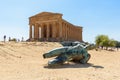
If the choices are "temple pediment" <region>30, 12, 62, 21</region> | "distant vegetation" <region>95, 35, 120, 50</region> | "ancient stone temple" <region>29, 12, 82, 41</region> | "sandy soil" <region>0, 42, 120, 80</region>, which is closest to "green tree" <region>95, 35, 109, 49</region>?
"distant vegetation" <region>95, 35, 120, 50</region>

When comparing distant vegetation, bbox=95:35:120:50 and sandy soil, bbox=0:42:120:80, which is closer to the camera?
sandy soil, bbox=0:42:120:80

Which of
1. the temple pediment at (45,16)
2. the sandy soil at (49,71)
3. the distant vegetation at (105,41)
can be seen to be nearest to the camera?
the sandy soil at (49,71)

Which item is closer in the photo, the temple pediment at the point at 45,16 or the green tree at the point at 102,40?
the temple pediment at the point at 45,16

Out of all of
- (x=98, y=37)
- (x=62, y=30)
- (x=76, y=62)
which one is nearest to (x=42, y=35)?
(x=62, y=30)

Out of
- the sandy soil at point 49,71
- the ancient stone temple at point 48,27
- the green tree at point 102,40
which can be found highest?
the ancient stone temple at point 48,27

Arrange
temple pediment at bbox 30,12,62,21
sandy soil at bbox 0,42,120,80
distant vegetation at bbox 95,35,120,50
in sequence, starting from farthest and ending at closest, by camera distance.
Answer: distant vegetation at bbox 95,35,120,50 < temple pediment at bbox 30,12,62,21 < sandy soil at bbox 0,42,120,80

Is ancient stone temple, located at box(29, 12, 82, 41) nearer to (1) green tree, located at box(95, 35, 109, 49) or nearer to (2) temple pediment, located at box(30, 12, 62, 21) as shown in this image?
(2) temple pediment, located at box(30, 12, 62, 21)

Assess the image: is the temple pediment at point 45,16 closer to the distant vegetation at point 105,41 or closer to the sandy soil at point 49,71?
the distant vegetation at point 105,41

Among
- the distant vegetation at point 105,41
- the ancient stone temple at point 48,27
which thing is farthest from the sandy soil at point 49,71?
the distant vegetation at point 105,41

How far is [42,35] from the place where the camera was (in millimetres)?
67438

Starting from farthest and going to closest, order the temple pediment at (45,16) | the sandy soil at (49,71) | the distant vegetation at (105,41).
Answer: the distant vegetation at (105,41), the temple pediment at (45,16), the sandy soil at (49,71)

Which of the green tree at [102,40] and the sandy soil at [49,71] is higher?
the green tree at [102,40]

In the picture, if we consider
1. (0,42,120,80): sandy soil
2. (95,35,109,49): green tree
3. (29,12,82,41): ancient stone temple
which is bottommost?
(0,42,120,80): sandy soil

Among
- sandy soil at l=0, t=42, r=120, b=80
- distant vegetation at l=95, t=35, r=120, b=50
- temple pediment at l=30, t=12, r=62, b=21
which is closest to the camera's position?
sandy soil at l=0, t=42, r=120, b=80
